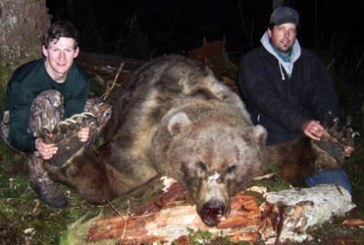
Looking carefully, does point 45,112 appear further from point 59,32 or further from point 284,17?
point 284,17

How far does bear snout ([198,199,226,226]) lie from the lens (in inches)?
161

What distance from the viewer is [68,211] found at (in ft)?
14.8

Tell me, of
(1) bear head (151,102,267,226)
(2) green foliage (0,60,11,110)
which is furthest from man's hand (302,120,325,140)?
(2) green foliage (0,60,11,110)

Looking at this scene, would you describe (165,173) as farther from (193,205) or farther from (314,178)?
(314,178)

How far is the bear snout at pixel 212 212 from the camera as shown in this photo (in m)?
4.09

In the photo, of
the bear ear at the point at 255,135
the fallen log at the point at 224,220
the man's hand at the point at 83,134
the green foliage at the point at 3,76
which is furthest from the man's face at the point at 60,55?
the bear ear at the point at 255,135

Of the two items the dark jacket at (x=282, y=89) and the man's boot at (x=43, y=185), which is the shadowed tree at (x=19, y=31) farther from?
the dark jacket at (x=282, y=89)

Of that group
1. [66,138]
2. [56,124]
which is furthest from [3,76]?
[66,138]

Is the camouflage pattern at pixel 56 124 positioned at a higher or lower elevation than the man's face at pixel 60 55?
lower

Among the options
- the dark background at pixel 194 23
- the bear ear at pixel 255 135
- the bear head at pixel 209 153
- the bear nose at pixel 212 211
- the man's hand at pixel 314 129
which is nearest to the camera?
the bear nose at pixel 212 211

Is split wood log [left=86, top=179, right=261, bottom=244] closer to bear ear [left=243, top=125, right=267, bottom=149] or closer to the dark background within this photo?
bear ear [left=243, top=125, right=267, bottom=149]

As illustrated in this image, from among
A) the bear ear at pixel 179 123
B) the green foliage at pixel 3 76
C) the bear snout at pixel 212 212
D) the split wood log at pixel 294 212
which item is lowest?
the split wood log at pixel 294 212

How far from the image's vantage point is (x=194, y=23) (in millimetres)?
19781

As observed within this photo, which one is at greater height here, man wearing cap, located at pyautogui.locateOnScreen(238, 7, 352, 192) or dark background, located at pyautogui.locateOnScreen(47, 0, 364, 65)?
man wearing cap, located at pyautogui.locateOnScreen(238, 7, 352, 192)
